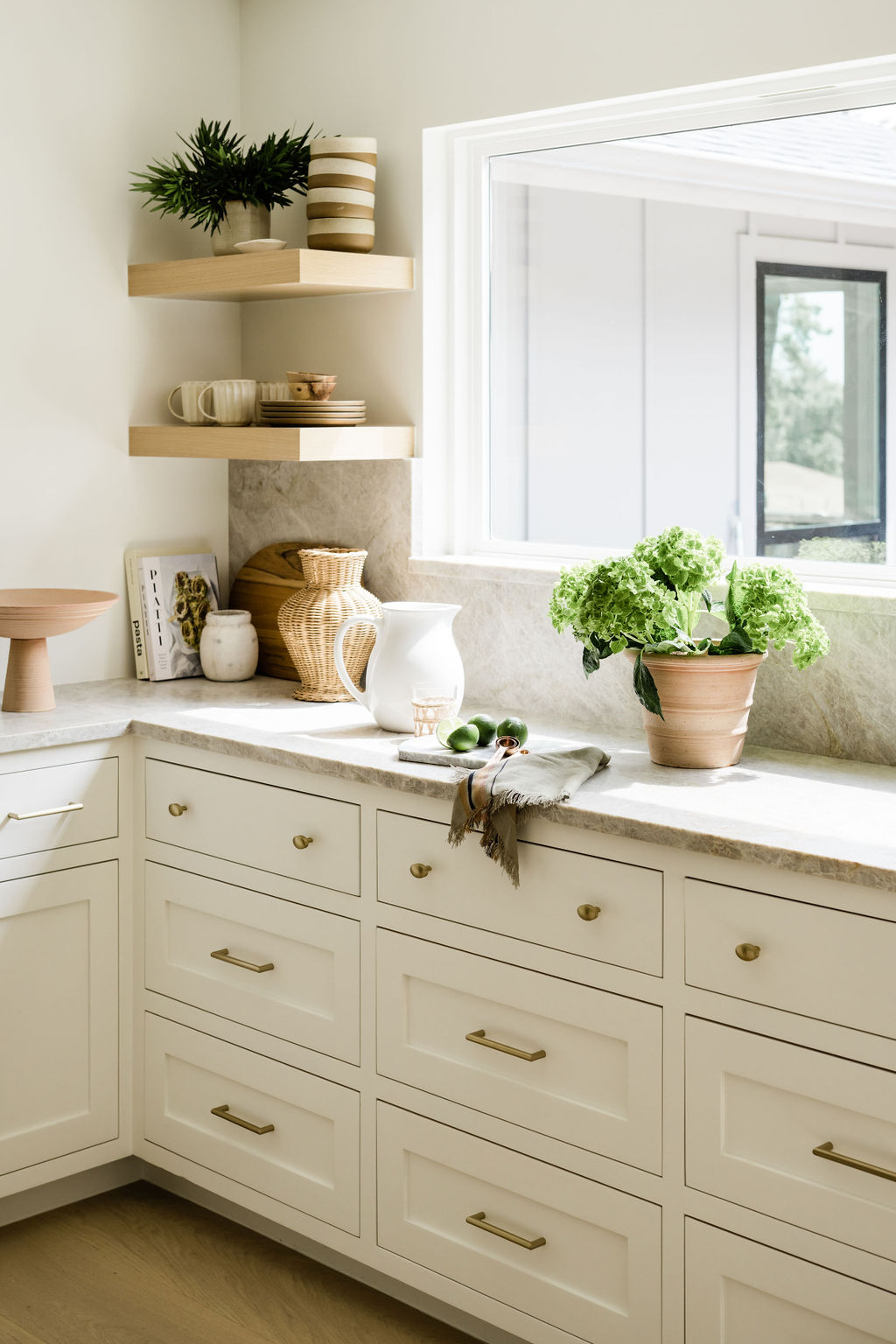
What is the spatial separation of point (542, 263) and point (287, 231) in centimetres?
66

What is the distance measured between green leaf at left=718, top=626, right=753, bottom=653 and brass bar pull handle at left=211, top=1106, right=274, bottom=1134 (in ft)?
3.89

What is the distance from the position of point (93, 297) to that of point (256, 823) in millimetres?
1304

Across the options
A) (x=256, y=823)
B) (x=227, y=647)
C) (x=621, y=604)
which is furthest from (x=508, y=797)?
(x=227, y=647)

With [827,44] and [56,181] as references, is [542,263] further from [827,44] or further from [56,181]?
[56,181]

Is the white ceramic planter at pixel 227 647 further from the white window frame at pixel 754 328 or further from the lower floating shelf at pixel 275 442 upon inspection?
the white window frame at pixel 754 328

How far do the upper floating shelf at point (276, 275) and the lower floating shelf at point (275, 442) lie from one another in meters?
0.29

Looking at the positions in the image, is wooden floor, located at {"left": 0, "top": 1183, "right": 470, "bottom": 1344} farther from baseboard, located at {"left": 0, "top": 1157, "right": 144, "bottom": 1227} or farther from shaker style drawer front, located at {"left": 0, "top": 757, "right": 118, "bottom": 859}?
shaker style drawer front, located at {"left": 0, "top": 757, "right": 118, "bottom": 859}

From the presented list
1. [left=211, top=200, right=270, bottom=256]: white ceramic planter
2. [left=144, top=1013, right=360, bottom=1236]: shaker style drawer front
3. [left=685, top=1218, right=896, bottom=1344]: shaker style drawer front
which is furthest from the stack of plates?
[left=685, top=1218, right=896, bottom=1344]: shaker style drawer front

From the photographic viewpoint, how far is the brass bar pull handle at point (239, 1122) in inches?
99.9

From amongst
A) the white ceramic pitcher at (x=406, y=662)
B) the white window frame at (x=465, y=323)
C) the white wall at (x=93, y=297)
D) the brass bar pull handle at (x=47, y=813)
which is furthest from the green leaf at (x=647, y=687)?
the white wall at (x=93, y=297)

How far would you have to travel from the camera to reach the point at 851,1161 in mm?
1760

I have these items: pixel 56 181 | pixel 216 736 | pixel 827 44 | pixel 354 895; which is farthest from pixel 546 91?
pixel 354 895

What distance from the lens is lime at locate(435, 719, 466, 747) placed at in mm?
2354

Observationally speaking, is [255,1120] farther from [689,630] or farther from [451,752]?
[689,630]
